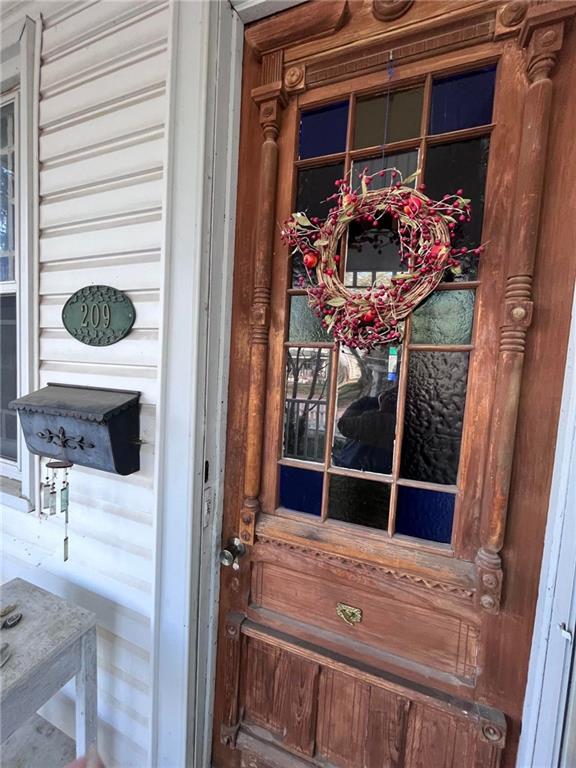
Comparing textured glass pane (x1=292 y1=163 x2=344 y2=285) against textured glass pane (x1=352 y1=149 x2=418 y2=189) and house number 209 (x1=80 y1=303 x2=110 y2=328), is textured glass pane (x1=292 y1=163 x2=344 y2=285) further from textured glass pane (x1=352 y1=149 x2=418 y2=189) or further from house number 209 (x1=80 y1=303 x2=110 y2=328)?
house number 209 (x1=80 y1=303 x2=110 y2=328)

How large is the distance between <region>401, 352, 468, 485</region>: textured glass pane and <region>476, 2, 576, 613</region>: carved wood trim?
0.27ft

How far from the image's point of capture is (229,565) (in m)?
1.07

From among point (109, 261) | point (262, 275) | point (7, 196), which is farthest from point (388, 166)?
point (7, 196)

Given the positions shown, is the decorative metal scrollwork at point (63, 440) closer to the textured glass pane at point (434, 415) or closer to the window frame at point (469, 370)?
the window frame at point (469, 370)

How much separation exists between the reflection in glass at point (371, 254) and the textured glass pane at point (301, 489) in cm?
59

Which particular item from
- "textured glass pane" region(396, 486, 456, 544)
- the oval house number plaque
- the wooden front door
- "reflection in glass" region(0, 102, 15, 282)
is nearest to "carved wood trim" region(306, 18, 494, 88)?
the wooden front door

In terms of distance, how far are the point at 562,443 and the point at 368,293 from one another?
0.58m

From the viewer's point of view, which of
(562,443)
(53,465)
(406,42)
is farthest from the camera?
(53,465)

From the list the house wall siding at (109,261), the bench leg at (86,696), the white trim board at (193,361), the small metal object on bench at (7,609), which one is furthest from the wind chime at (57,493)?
the white trim board at (193,361)

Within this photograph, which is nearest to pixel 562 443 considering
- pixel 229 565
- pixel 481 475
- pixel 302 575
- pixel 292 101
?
pixel 481 475

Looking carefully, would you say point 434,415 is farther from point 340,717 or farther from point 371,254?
point 340,717

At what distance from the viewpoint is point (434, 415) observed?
861 millimetres

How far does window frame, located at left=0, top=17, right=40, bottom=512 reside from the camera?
45.9 inches

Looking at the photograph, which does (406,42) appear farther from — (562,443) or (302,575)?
(302,575)
